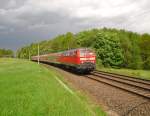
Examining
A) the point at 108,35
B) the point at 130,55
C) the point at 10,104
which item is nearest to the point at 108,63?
the point at 108,35

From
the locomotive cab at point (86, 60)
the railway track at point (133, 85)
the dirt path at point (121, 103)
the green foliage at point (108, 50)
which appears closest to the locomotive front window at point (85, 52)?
the locomotive cab at point (86, 60)

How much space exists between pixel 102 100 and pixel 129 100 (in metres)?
1.52

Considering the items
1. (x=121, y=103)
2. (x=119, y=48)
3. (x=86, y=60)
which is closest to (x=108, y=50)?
(x=119, y=48)

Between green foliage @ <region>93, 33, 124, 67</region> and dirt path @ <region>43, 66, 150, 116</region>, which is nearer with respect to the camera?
dirt path @ <region>43, 66, 150, 116</region>

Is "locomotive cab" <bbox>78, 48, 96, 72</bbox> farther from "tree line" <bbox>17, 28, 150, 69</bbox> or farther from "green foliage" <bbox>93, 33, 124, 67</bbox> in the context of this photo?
"green foliage" <bbox>93, 33, 124, 67</bbox>

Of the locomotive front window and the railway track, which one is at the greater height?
the locomotive front window

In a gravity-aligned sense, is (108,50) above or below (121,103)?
above

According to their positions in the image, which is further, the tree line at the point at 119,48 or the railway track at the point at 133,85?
the tree line at the point at 119,48

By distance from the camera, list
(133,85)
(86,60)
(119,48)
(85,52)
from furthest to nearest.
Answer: (119,48) < (85,52) < (86,60) < (133,85)

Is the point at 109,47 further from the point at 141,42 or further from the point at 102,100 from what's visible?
the point at 102,100

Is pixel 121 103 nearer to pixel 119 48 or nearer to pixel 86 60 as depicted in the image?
pixel 86 60

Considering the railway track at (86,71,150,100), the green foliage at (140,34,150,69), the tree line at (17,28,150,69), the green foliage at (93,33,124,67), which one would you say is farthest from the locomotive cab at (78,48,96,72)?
the green foliage at (140,34,150,69)

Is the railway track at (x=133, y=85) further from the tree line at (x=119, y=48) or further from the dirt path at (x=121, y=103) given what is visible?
the tree line at (x=119, y=48)

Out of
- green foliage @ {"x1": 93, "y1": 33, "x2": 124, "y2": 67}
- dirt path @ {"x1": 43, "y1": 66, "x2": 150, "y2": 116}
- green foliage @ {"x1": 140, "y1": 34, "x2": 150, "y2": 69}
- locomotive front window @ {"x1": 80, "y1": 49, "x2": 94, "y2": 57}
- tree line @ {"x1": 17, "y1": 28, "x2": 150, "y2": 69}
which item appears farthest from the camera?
green foliage @ {"x1": 140, "y1": 34, "x2": 150, "y2": 69}
